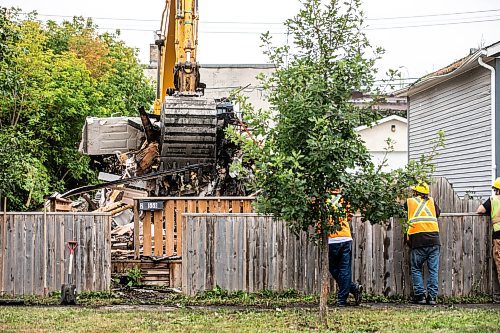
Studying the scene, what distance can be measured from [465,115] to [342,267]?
1017 centimetres

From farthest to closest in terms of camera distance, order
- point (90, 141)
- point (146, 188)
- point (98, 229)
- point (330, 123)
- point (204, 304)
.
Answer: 1. point (90, 141)
2. point (146, 188)
3. point (98, 229)
4. point (204, 304)
5. point (330, 123)

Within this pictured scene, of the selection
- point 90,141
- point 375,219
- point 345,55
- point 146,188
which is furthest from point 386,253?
point 90,141

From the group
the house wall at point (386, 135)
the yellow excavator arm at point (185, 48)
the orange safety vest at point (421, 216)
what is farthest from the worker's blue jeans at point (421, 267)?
the house wall at point (386, 135)

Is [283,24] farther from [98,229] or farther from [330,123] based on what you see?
[98,229]

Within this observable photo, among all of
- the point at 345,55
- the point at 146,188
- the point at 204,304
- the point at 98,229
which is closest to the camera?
the point at 345,55

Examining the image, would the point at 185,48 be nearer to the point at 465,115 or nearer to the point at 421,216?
the point at 421,216

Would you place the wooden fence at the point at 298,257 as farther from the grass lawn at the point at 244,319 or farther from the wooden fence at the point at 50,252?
the wooden fence at the point at 50,252

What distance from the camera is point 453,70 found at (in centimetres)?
2083

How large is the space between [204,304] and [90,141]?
8.77m

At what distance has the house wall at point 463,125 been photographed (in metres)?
20.1

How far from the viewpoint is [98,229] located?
44.5ft

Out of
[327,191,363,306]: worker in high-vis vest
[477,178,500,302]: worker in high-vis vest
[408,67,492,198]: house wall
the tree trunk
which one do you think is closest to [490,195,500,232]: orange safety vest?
[477,178,500,302]: worker in high-vis vest

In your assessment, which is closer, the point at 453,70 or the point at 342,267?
the point at 342,267

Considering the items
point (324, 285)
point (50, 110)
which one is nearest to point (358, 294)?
point (324, 285)
